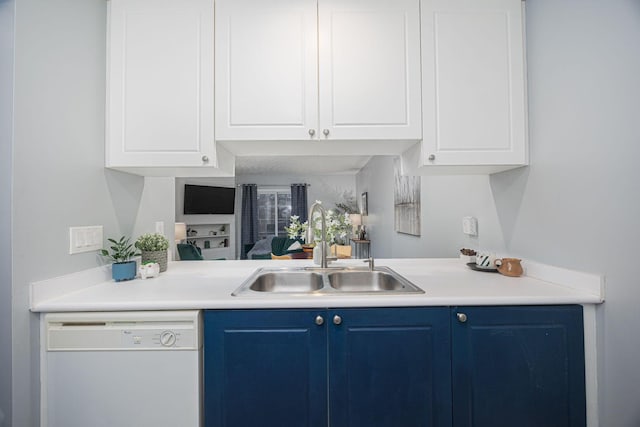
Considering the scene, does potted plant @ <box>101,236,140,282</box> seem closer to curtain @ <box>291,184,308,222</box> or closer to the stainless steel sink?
the stainless steel sink

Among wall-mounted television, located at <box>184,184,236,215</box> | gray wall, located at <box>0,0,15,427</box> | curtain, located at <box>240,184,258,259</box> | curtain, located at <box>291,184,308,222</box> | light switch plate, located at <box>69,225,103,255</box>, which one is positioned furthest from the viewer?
curtain, located at <box>291,184,308,222</box>

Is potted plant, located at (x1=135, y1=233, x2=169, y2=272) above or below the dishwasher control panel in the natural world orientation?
above

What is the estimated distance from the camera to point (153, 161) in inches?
50.1

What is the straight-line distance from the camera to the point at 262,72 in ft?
4.17

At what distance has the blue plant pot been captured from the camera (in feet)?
4.26

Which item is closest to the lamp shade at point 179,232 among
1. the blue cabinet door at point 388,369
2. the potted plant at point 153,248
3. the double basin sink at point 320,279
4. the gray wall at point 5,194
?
the potted plant at point 153,248

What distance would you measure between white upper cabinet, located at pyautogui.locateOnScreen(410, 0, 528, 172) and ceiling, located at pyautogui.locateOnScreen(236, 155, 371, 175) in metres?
3.40

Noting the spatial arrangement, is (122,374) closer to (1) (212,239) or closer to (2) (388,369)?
(2) (388,369)

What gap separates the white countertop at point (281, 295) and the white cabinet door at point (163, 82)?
1.84 ft

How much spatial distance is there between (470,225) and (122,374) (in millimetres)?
1891

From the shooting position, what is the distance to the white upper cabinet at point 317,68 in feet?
4.17

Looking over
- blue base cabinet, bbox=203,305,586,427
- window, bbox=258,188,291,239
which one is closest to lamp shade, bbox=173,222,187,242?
blue base cabinet, bbox=203,305,586,427

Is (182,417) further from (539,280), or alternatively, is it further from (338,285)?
(539,280)

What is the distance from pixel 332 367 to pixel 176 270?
3.49 ft
